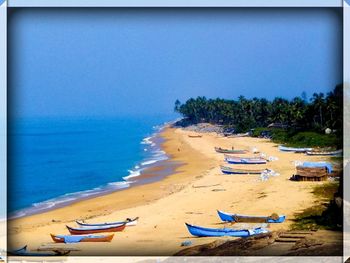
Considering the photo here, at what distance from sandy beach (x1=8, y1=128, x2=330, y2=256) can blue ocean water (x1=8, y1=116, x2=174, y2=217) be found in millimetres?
255

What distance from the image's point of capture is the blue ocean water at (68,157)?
→ 7172 millimetres

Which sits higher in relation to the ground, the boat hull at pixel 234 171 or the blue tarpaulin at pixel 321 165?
the blue tarpaulin at pixel 321 165

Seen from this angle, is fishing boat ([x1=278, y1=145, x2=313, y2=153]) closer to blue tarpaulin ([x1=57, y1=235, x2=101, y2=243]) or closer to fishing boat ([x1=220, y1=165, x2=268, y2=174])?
fishing boat ([x1=220, y1=165, x2=268, y2=174])

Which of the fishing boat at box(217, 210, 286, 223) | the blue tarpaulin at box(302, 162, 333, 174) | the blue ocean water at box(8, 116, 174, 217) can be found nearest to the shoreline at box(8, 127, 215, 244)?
the blue ocean water at box(8, 116, 174, 217)

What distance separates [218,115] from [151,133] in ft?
3.55

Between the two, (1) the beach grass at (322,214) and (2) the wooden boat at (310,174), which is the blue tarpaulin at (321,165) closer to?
(2) the wooden boat at (310,174)

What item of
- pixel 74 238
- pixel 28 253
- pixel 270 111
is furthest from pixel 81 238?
pixel 270 111

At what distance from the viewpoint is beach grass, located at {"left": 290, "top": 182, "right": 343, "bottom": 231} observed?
7.03m

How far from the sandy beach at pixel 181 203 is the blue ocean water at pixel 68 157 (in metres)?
0.26

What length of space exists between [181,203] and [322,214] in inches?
64.5

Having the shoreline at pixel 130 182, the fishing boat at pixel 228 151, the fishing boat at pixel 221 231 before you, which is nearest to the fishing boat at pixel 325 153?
the fishing boat at pixel 228 151

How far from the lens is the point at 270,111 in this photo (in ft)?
26.5

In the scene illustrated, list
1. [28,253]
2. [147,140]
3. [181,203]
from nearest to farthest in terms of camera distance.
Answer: [28,253], [181,203], [147,140]

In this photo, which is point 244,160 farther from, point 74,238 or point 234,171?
point 74,238
